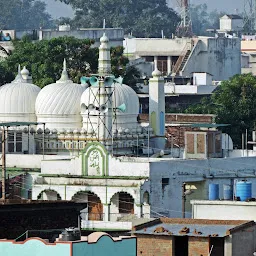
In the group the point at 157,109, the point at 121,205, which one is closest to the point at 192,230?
the point at 121,205

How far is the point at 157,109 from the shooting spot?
62.7 m

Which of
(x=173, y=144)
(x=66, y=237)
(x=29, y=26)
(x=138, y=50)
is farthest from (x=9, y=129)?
(x=29, y=26)

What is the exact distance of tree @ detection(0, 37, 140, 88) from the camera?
78.0m

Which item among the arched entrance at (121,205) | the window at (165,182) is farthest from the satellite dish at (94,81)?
the window at (165,182)

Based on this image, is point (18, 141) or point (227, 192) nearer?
point (227, 192)

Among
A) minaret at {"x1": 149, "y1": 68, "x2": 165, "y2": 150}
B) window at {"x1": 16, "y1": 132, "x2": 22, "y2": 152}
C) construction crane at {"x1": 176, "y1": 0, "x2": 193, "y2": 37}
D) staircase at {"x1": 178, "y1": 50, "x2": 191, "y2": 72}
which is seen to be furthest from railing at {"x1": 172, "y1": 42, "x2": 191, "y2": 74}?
window at {"x1": 16, "y1": 132, "x2": 22, "y2": 152}

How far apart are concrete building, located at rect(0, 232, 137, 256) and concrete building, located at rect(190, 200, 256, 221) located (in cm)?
894

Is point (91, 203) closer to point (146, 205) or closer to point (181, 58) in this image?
point (146, 205)

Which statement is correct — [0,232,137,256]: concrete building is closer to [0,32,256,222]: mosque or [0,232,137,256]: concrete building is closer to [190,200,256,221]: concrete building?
[190,200,256,221]: concrete building

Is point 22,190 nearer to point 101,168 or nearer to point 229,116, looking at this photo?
point 101,168

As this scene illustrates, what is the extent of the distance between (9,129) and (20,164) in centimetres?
284

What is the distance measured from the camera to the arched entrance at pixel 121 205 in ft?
178

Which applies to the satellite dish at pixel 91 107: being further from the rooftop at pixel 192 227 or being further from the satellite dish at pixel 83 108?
the rooftop at pixel 192 227

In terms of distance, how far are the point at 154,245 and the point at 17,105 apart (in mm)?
21126
